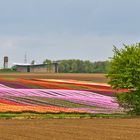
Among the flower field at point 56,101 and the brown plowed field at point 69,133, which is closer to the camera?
the brown plowed field at point 69,133

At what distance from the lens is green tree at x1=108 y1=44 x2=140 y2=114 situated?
57.1 meters

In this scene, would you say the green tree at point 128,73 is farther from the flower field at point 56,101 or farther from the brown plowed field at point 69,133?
the brown plowed field at point 69,133

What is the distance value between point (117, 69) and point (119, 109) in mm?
11184

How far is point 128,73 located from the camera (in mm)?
56781

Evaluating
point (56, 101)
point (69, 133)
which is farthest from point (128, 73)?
point (69, 133)

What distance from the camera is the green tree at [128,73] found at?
57.1 m

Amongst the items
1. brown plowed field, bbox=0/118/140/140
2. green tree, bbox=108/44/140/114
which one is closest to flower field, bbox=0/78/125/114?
green tree, bbox=108/44/140/114

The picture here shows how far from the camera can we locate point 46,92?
252ft

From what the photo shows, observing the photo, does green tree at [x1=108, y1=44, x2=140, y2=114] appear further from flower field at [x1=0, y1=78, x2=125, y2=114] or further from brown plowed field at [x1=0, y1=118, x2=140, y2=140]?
brown plowed field at [x1=0, y1=118, x2=140, y2=140]

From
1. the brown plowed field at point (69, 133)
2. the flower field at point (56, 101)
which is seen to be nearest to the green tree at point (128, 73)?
the flower field at point (56, 101)

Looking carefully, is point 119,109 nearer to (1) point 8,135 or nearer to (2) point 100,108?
(2) point 100,108

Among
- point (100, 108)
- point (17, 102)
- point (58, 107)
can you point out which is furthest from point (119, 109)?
point (17, 102)

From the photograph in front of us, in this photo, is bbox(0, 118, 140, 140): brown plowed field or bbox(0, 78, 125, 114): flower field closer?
bbox(0, 118, 140, 140): brown plowed field

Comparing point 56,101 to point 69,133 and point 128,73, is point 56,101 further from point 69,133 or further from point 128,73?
point 69,133
